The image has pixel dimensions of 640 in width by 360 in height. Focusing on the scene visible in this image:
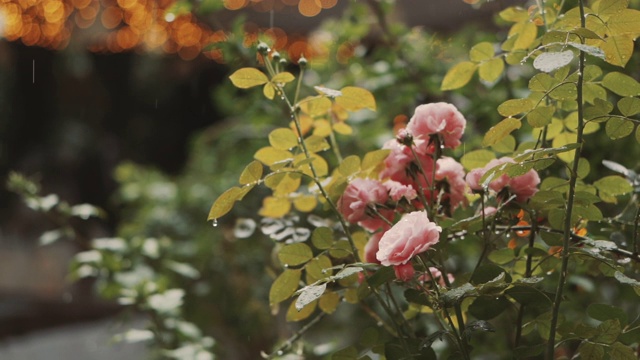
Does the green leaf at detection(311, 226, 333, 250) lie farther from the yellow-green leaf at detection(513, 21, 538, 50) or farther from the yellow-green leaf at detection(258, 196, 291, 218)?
the yellow-green leaf at detection(513, 21, 538, 50)

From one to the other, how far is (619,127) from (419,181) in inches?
7.7

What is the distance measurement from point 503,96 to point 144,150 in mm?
3402

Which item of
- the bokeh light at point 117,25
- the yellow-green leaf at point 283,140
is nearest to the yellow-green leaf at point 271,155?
the yellow-green leaf at point 283,140

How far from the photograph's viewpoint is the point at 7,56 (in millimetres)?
4074

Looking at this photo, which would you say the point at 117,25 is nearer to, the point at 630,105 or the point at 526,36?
the point at 526,36

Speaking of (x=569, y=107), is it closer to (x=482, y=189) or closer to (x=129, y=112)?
(x=482, y=189)

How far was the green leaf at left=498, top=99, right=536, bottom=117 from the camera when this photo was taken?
0.63 meters

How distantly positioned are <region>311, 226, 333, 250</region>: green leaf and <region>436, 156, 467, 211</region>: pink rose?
128 mm

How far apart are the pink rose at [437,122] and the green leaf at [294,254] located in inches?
6.3

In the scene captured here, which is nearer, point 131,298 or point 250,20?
point 131,298

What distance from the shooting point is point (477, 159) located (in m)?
0.77

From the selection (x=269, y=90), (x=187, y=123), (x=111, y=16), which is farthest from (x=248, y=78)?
(x=187, y=123)

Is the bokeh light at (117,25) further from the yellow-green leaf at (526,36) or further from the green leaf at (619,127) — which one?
the green leaf at (619,127)

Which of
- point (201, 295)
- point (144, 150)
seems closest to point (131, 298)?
point (201, 295)
